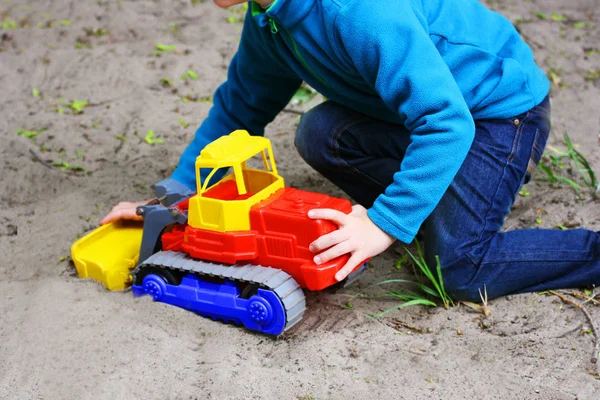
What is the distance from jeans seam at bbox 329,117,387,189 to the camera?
2.42 metres

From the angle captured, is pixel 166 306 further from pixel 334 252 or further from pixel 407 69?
pixel 407 69

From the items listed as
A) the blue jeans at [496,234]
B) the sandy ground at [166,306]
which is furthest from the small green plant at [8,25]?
the blue jeans at [496,234]

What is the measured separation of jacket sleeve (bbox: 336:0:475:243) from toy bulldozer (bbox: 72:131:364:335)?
186mm

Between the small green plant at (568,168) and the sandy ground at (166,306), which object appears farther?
the small green plant at (568,168)

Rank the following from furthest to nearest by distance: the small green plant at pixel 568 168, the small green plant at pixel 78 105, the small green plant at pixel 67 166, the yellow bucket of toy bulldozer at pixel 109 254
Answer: the small green plant at pixel 78 105 < the small green plant at pixel 67 166 < the small green plant at pixel 568 168 < the yellow bucket of toy bulldozer at pixel 109 254

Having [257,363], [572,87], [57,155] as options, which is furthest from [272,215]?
[572,87]

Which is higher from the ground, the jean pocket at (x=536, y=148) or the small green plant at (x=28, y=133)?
the jean pocket at (x=536, y=148)

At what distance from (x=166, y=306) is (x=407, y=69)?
961mm

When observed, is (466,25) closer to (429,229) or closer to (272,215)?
(429,229)

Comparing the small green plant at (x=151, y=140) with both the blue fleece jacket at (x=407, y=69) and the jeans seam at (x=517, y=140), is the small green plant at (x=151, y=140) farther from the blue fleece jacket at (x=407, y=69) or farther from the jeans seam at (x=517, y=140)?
the jeans seam at (x=517, y=140)

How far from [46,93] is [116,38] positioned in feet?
2.19

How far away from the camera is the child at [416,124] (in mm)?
1861

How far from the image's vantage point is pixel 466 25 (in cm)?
220

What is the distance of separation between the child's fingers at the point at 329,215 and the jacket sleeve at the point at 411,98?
0.08 metres
